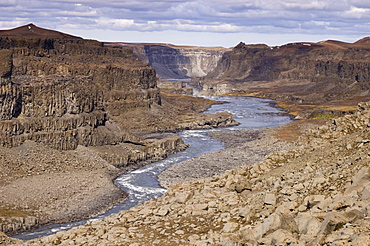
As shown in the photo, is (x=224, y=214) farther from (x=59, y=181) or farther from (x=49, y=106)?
(x=49, y=106)

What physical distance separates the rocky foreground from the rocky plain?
2.4 inches

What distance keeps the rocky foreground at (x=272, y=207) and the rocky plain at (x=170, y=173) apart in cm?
6

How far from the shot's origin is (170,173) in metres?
87.9

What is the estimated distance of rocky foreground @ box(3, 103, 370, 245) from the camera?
20703 mm

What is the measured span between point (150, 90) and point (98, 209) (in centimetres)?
10498

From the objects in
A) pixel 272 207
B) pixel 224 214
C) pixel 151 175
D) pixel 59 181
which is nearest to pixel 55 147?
pixel 59 181

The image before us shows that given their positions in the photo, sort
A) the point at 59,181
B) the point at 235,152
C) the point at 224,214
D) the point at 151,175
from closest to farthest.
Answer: the point at 224,214
the point at 59,181
the point at 151,175
the point at 235,152

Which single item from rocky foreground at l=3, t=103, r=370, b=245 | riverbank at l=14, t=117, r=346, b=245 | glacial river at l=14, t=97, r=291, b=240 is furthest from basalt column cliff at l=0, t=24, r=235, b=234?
rocky foreground at l=3, t=103, r=370, b=245

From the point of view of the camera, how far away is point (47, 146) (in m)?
86.6

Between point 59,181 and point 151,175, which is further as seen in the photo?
point 151,175

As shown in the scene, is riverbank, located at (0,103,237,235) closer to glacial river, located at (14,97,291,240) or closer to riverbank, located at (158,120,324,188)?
glacial river, located at (14,97,291,240)

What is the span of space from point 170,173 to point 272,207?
207ft

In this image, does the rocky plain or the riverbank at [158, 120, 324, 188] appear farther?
the riverbank at [158, 120, 324, 188]

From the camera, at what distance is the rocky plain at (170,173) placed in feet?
74.6
